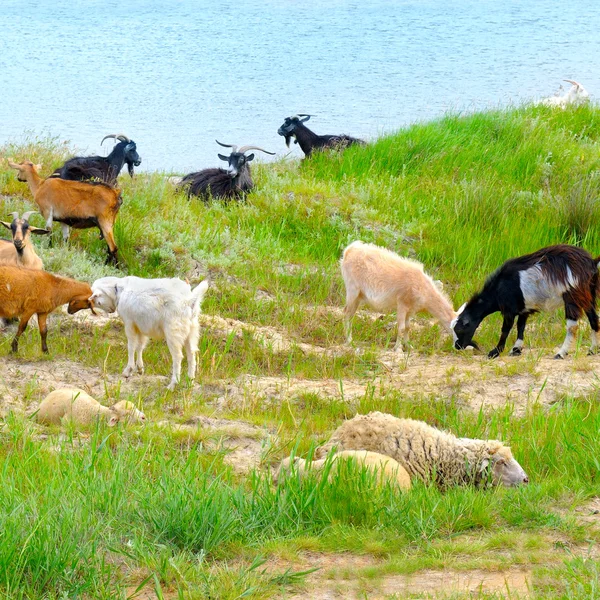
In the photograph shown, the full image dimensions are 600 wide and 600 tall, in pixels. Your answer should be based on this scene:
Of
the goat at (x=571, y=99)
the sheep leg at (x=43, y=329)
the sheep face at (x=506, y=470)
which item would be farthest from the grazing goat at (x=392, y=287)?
the goat at (x=571, y=99)

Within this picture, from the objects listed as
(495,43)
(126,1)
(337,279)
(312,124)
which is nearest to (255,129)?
(312,124)

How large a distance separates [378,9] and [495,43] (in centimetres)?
666

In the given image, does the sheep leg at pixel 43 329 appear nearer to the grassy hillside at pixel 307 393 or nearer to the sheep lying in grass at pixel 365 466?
the grassy hillside at pixel 307 393

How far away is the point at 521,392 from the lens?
8.30m

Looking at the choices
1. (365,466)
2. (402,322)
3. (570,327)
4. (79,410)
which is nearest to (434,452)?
(365,466)

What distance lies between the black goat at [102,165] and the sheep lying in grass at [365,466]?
7.54 m

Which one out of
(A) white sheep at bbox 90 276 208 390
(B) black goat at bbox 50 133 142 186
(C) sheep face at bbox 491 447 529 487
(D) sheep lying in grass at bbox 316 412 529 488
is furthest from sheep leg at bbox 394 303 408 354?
(B) black goat at bbox 50 133 142 186

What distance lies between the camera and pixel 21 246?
31.4 feet

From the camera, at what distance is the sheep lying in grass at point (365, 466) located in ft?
18.1

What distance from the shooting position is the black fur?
43.3 feet

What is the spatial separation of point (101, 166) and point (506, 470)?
8.91m

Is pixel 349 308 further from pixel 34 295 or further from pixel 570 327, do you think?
pixel 34 295

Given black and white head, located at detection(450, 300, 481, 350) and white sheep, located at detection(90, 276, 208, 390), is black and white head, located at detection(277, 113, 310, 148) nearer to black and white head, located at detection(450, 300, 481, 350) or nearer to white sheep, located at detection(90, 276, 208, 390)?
black and white head, located at detection(450, 300, 481, 350)

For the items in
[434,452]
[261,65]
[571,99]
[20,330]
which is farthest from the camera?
[261,65]
